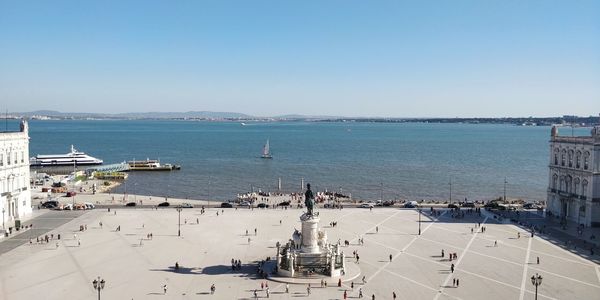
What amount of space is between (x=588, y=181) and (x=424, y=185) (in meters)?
40.4

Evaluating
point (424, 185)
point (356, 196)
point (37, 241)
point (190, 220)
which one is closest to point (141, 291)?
point (37, 241)

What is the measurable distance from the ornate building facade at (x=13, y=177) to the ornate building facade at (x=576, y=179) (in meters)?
57.6

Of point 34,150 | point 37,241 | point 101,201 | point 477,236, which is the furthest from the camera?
point 34,150

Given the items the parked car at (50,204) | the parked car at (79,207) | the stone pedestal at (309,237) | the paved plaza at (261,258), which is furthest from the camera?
the parked car at (50,204)

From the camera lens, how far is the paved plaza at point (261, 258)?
3522 centimetres

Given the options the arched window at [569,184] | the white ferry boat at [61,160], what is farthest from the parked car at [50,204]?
the white ferry boat at [61,160]

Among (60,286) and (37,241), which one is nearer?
(60,286)

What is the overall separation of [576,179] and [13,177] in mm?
59119

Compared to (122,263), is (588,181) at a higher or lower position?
higher

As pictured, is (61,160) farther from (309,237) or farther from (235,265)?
(309,237)

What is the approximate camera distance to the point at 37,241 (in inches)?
1881

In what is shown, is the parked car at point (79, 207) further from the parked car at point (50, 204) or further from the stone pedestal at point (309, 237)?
the stone pedestal at point (309, 237)

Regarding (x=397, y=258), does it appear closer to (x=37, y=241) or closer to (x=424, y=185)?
(x=37, y=241)

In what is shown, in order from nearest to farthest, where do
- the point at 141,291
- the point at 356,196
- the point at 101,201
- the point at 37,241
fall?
the point at 141,291
the point at 37,241
the point at 101,201
the point at 356,196
